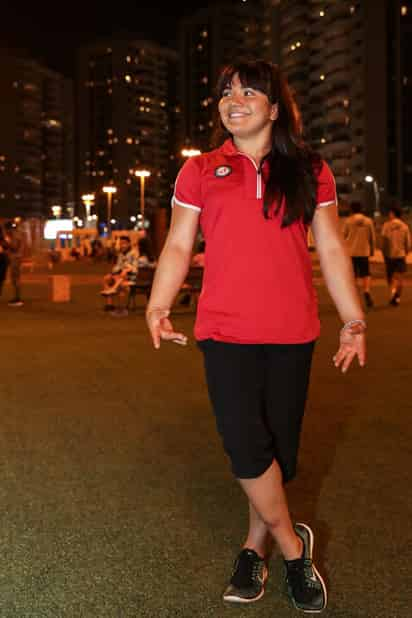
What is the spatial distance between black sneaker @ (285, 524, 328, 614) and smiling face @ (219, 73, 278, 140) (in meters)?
1.61

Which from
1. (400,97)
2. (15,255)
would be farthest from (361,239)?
(400,97)

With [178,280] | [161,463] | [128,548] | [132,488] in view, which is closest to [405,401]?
[161,463]

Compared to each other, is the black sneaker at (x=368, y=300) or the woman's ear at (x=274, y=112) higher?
the woman's ear at (x=274, y=112)

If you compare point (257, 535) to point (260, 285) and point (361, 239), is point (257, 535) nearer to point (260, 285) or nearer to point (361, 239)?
point (260, 285)

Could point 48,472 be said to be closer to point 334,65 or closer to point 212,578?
point 212,578

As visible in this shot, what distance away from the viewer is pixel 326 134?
151125 mm

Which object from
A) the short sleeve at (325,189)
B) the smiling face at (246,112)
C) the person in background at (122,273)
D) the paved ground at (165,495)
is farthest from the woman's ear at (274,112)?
the person in background at (122,273)

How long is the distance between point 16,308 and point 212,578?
1684 cm

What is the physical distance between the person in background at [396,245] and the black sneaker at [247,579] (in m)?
15.5

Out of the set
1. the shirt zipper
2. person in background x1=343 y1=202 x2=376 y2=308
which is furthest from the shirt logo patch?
person in background x1=343 y1=202 x2=376 y2=308

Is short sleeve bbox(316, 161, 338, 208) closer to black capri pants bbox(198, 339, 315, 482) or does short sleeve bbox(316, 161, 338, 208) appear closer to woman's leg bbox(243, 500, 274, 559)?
black capri pants bbox(198, 339, 315, 482)

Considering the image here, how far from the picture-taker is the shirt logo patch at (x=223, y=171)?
140 inches

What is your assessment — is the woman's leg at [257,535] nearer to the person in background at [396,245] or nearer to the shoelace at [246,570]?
the shoelace at [246,570]

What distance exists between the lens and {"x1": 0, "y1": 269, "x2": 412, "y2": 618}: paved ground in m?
3.76
